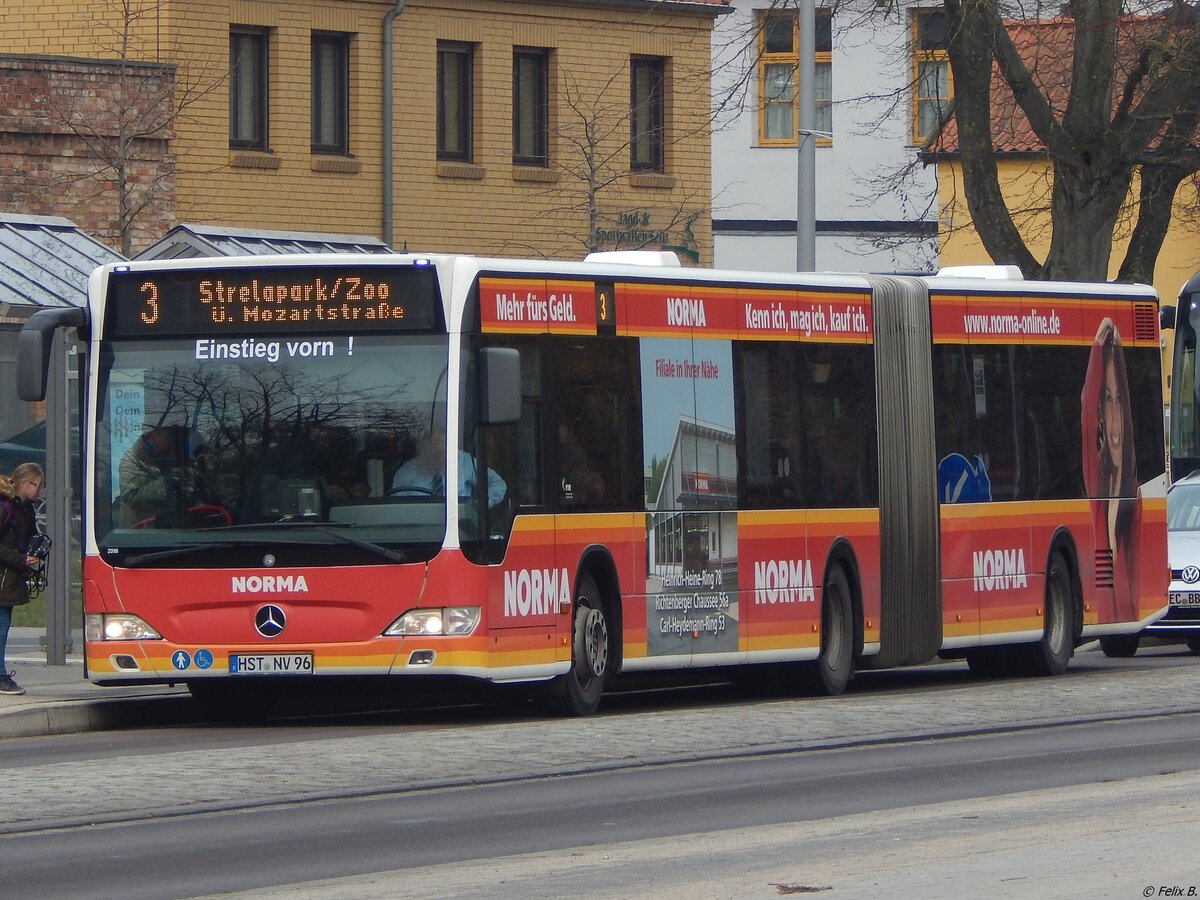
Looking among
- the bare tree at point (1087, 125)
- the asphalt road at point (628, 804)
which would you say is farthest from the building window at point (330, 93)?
the asphalt road at point (628, 804)

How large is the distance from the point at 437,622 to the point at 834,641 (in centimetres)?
443

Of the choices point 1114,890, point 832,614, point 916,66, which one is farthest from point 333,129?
point 1114,890

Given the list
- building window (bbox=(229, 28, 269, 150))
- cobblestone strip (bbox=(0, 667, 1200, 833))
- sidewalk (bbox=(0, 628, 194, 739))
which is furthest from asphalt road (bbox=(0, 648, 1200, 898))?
building window (bbox=(229, 28, 269, 150))

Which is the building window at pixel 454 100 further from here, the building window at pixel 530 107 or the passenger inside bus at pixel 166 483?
the passenger inside bus at pixel 166 483

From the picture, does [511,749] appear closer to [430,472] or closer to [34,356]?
[430,472]

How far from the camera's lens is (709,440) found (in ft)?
57.9

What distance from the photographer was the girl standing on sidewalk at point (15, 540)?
A: 17344mm

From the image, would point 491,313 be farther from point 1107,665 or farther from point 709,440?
point 1107,665

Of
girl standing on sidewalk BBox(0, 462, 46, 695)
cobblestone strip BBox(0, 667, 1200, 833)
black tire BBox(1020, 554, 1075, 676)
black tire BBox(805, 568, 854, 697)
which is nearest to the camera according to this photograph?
cobblestone strip BBox(0, 667, 1200, 833)

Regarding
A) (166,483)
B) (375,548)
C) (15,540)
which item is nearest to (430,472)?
(375,548)

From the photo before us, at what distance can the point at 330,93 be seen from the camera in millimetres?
38000

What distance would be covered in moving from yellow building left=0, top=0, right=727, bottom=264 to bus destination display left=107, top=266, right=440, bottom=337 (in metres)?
17.8

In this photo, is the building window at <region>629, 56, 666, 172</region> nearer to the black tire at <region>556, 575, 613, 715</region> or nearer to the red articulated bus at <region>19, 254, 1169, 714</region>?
the red articulated bus at <region>19, 254, 1169, 714</region>

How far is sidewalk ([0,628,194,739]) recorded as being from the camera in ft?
52.3
